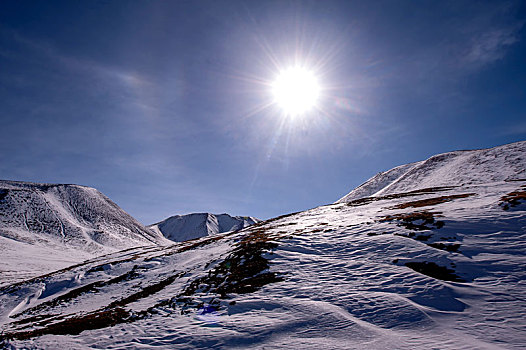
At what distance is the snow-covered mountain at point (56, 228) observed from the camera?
63553 millimetres

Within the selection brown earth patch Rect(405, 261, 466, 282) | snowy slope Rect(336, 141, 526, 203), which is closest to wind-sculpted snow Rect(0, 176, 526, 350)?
brown earth patch Rect(405, 261, 466, 282)

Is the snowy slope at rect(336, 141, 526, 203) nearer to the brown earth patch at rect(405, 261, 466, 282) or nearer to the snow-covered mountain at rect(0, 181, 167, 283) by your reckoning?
the brown earth patch at rect(405, 261, 466, 282)

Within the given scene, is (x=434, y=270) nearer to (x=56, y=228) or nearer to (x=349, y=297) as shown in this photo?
(x=349, y=297)

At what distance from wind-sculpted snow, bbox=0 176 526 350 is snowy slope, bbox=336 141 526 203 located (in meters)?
43.0

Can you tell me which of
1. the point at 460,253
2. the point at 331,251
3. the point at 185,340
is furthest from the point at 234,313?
the point at 460,253

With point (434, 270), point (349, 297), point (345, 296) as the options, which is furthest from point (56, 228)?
point (434, 270)

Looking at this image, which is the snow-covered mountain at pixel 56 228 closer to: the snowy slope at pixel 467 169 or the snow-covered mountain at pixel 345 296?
the snow-covered mountain at pixel 345 296

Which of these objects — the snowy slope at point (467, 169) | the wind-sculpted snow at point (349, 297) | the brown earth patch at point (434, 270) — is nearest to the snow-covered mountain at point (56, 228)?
the wind-sculpted snow at point (349, 297)

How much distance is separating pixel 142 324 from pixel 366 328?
10.1m

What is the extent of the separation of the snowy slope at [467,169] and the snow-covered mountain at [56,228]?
94.9 m

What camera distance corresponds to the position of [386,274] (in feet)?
41.1

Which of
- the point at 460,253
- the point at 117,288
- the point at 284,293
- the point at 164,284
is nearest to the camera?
the point at 284,293

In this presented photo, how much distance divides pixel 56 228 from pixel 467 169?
463 feet

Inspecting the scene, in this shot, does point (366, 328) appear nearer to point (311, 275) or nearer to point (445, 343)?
point (445, 343)
